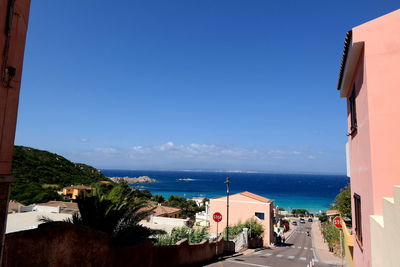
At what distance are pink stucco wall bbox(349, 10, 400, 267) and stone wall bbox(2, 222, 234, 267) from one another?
256 inches

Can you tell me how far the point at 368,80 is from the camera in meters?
6.03

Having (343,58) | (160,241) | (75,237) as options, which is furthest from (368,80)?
(160,241)

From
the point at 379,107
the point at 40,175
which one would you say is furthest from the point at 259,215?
the point at 40,175

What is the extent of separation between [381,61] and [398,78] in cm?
49

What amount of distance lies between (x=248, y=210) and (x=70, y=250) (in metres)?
36.8

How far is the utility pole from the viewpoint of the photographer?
4.76 meters

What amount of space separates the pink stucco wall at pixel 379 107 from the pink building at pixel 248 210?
1358 inches

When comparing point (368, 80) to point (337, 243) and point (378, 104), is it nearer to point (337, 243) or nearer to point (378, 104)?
point (378, 104)

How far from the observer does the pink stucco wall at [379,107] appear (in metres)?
5.66

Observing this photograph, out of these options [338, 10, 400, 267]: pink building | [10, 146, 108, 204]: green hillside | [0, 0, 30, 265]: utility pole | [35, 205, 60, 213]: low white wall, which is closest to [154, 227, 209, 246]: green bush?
[338, 10, 400, 267]: pink building

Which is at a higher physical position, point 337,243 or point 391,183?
point 391,183

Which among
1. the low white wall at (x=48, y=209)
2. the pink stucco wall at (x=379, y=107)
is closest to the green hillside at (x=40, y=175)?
the low white wall at (x=48, y=209)

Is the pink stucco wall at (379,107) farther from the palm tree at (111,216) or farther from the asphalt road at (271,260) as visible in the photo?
the asphalt road at (271,260)

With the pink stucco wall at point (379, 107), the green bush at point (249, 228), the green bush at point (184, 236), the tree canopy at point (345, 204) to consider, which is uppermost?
the pink stucco wall at point (379, 107)
